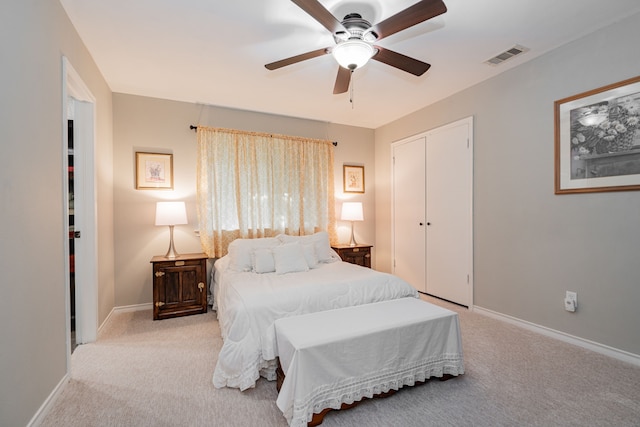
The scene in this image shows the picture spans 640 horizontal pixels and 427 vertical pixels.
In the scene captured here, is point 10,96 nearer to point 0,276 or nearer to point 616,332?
point 0,276

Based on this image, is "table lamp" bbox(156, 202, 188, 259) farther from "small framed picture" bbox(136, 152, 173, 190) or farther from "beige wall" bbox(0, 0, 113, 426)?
"beige wall" bbox(0, 0, 113, 426)

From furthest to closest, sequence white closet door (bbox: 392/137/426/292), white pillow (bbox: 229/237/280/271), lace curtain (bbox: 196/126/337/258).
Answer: white closet door (bbox: 392/137/426/292) → lace curtain (bbox: 196/126/337/258) → white pillow (bbox: 229/237/280/271)

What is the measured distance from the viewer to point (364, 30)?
6.77 feet

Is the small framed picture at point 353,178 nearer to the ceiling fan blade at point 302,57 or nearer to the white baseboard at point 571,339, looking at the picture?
the white baseboard at point 571,339

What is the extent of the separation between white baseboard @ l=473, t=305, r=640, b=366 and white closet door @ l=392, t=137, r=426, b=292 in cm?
114

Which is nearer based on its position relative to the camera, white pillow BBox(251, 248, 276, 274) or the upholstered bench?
the upholstered bench

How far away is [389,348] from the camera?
6.38 ft

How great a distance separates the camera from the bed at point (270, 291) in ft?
6.91

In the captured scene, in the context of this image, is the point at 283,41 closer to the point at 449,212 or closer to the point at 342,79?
→ the point at 342,79

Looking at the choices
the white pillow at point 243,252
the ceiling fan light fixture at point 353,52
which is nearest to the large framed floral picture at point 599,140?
the ceiling fan light fixture at point 353,52

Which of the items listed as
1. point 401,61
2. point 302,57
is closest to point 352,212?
point 401,61

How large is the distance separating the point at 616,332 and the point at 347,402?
2343 mm

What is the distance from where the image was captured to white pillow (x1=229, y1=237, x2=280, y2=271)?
329cm

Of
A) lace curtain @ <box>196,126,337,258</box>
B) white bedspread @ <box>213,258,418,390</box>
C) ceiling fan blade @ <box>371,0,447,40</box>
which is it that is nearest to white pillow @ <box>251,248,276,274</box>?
white bedspread @ <box>213,258,418,390</box>
